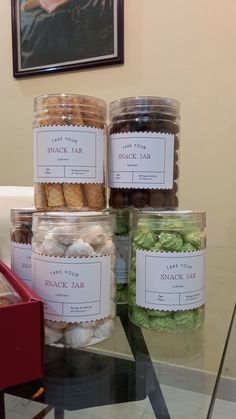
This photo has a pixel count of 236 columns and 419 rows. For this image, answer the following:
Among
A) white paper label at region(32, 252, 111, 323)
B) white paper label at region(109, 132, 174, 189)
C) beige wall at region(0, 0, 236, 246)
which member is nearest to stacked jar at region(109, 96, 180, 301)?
white paper label at region(109, 132, 174, 189)

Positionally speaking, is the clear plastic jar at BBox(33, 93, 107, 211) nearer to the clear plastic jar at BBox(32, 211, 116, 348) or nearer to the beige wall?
the clear plastic jar at BBox(32, 211, 116, 348)

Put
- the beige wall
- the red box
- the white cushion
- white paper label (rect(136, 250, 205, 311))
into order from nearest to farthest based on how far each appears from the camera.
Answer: the red box
white paper label (rect(136, 250, 205, 311))
the white cushion
the beige wall


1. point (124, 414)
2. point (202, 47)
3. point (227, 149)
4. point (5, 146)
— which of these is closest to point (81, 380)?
point (124, 414)

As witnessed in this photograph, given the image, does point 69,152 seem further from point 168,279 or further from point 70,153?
point 168,279

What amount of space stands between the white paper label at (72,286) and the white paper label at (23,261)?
6cm

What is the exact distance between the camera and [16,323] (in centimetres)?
31

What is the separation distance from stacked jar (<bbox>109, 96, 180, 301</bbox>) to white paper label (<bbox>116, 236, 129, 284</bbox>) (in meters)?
0.05

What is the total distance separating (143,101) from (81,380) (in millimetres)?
347

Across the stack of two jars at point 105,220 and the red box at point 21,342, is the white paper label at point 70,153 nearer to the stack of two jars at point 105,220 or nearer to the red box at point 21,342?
the stack of two jars at point 105,220

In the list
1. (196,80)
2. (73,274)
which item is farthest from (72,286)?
(196,80)

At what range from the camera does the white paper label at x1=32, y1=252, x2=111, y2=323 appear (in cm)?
39

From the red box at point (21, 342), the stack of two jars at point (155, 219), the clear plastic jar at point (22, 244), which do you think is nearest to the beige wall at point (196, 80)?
the stack of two jars at point (155, 219)

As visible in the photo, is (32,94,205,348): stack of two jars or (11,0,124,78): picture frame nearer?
(32,94,205,348): stack of two jars

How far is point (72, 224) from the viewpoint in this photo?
400 millimetres
